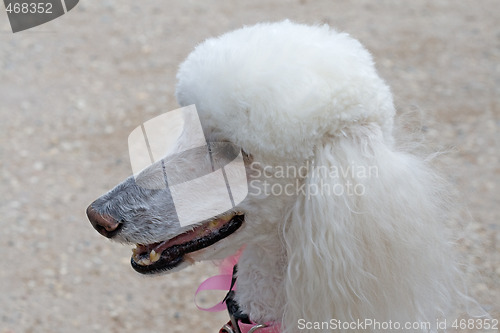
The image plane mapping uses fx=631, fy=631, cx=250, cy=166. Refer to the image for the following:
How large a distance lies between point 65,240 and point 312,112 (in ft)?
5.54

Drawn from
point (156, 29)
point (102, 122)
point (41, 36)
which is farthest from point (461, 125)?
point (41, 36)

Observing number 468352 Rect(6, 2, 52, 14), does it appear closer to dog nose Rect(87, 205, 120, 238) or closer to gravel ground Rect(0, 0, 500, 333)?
gravel ground Rect(0, 0, 500, 333)

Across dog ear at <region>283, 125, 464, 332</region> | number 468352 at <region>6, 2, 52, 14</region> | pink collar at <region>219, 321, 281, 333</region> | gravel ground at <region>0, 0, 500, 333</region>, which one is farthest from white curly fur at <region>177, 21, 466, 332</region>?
number 468352 at <region>6, 2, 52, 14</region>

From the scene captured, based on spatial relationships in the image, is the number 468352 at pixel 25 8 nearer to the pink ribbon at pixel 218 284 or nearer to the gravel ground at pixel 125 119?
the gravel ground at pixel 125 119

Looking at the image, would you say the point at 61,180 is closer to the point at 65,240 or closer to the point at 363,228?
the point at 65,240

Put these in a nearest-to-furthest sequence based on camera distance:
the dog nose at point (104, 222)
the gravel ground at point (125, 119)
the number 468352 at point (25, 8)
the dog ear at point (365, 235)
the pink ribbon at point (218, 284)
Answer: the dog ear at point (365, 235)
the dog nose at point (104, 222)
the pink ribbon at point (218, 284)
the gravel ground at point (125, 119)
the number 468352 at point (25, 8)

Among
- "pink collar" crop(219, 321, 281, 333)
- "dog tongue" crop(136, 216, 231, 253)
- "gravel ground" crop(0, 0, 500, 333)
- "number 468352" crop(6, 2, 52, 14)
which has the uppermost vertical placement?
"dog tongue" crop(136, 216, 231, 253)

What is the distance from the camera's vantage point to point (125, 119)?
3.13m

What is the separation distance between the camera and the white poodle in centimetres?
102

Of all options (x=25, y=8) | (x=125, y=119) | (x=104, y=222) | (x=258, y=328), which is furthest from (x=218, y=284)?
(x=25, y=8)

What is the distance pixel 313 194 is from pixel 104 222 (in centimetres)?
37

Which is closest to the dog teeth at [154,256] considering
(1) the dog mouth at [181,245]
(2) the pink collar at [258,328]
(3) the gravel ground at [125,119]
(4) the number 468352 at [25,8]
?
(1) the dog mouth at [181,245]

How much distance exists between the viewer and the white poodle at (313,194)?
102 cm

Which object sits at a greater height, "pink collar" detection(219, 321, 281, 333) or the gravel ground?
"pink collar" detection(219, 321, 281, 333)
